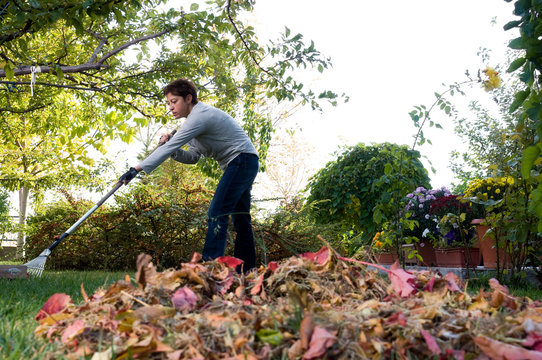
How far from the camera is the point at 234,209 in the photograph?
3.75 metres

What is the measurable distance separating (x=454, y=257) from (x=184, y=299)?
4.53m

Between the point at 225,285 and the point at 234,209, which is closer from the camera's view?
the point at 225,285

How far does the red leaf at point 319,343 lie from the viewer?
1131mm

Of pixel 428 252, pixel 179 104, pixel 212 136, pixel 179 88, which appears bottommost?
pixel 428 252

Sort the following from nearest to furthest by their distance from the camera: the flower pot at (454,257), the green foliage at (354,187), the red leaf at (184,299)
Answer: the red leaf at (184,299) → the flower pot at (454,257) → the green foliage at (354,187)

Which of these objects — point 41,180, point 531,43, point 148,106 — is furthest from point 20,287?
point 41,180

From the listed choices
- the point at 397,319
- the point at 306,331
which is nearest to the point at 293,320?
the point at 306,331

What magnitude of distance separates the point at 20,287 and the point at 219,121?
1.91 metres

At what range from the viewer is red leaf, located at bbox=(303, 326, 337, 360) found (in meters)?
1.13

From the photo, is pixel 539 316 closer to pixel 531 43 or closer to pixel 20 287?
pixel 531 43

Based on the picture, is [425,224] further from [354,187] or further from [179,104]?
[179,104]

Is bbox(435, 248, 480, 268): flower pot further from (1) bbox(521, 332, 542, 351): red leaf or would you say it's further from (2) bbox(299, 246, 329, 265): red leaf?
(1) bbox(521, 332, 542, 351): red leaf

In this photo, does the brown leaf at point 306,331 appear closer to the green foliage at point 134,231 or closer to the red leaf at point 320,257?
the red leaf at point 320,257

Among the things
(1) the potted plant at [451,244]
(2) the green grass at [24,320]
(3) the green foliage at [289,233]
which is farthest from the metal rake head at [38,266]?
(1) the potted plant at [451,244]
